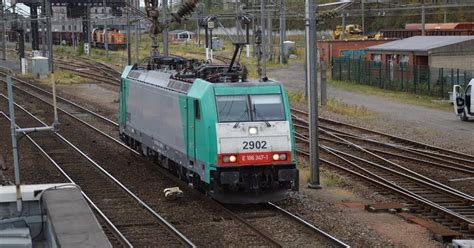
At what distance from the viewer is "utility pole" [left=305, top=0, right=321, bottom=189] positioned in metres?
17.1

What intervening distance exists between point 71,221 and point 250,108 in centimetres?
615

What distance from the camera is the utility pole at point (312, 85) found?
56.1 feet

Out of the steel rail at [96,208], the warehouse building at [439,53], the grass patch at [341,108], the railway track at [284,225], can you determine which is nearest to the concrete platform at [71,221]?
the steel rail at [96,208]

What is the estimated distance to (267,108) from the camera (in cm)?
1548

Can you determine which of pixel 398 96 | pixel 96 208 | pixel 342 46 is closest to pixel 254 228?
pixel 96 208

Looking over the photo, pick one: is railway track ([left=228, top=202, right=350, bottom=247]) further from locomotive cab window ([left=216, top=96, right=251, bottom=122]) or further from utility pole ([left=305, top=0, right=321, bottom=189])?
utility pole ([left=305, top=0, right=321, bottom=189])

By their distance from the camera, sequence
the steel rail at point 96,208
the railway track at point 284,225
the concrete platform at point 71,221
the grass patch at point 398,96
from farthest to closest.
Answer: the grass patch at point 398,96 → the steel rail at point 96,208 → the railway track at point 284,225 → the concrete platform at point 71,221

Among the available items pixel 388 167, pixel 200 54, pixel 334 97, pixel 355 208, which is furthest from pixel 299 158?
pixel 200 54

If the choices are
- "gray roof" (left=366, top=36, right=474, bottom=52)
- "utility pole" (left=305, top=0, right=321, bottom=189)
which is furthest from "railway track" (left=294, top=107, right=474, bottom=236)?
"gray roof" (left=366, top=36, right=474, bottom=52)

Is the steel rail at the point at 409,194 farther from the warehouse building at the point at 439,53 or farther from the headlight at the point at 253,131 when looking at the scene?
the warehouse building at the point at 439,53

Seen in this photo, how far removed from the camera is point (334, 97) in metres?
41.4

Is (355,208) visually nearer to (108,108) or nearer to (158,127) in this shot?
(158,127)

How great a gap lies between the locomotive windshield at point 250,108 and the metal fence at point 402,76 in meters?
23.8

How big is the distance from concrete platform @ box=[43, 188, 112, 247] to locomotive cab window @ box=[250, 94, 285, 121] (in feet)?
15.5
